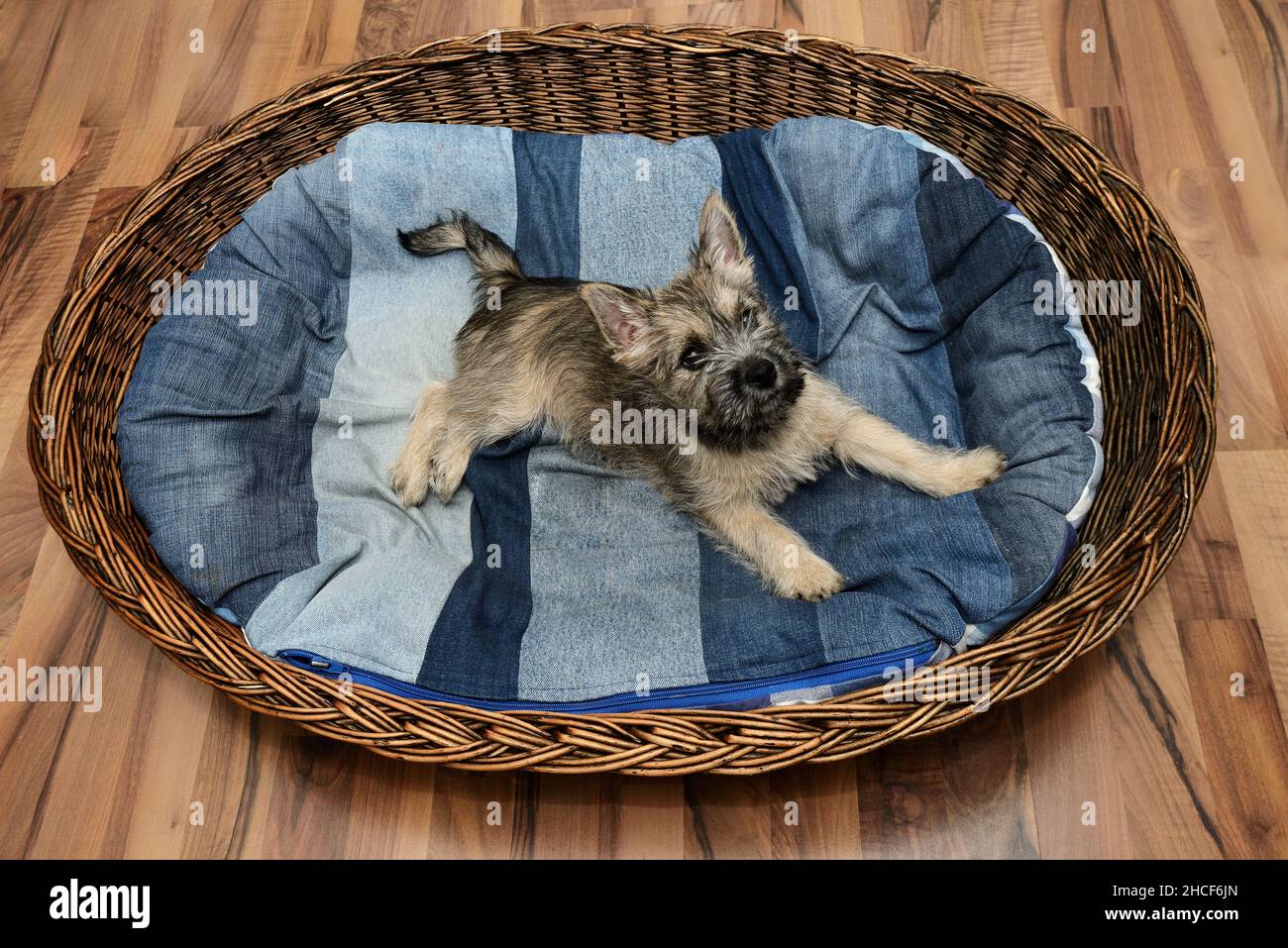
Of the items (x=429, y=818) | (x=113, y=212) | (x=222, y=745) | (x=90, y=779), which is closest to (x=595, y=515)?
(x=429, y=818)

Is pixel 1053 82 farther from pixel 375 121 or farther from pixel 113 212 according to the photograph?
pixel 113 212

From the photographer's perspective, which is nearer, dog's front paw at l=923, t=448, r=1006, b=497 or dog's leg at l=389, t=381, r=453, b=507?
dog's front paw at l=923, t=448, r=1006, b=497

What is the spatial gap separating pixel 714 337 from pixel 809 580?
0.65 metres

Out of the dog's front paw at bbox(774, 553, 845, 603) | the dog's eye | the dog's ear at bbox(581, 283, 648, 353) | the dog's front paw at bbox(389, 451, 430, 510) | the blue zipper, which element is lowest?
the blue zipper

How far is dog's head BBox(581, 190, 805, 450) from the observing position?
251cm

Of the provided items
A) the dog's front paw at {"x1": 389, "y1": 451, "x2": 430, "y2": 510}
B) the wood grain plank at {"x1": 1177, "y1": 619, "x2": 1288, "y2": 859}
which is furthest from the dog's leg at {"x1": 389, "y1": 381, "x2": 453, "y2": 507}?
the wood grain plank at {"x1": 1177, "y1": 619, "x2": 1288, "y2": 859}

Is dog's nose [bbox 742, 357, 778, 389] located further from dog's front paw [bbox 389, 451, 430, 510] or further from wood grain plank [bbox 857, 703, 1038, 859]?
dog's front paw [bbox 389, 451, 430, 510]

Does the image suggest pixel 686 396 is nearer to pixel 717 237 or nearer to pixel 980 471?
pixel 717 237

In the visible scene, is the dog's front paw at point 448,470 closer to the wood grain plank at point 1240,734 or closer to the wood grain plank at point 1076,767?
the wood grain plank at point 1076,767

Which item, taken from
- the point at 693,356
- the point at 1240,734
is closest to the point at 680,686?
the point at 693,356

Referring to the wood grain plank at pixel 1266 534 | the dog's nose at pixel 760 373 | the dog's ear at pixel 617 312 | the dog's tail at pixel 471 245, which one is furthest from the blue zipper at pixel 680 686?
the dog's tail at pixel 471 245

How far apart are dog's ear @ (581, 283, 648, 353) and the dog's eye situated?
0.12 m

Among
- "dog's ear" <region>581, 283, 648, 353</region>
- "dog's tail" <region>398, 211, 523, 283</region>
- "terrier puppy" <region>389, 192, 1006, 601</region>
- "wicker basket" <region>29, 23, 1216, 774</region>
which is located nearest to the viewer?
"wicker basket" <region>29, 23, 1216, 774</region>

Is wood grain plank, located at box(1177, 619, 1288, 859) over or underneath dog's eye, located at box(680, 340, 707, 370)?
underneath
